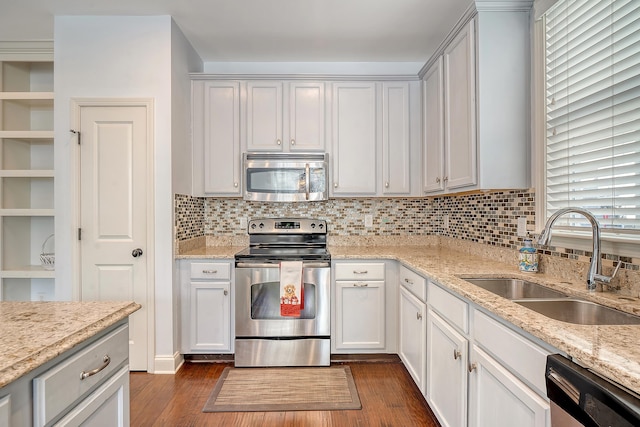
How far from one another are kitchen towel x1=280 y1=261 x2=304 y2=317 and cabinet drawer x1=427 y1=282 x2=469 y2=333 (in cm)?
97

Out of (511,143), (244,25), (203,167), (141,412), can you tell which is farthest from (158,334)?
(511,143)

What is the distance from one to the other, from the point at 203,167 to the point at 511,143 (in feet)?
7.64

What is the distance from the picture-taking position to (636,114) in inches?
55.5

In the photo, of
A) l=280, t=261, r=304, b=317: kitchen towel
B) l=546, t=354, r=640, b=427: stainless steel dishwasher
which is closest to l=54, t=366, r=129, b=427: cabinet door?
l=546, t=354, r=640, b=427: stainless steel dishwasher

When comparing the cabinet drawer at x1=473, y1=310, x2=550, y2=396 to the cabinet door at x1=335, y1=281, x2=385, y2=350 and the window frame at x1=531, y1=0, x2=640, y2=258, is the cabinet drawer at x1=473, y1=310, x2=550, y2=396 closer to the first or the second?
the window frame at x1=531, y1=0, x2=640, y2=258

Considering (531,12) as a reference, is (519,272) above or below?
below

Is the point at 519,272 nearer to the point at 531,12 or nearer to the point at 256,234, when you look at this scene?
the point at 531,12

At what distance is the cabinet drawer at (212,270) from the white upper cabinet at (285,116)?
102 centimetres

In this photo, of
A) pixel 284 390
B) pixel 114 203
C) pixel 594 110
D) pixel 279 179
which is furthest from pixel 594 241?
pixel 114 203

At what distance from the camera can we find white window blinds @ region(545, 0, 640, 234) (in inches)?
56.4

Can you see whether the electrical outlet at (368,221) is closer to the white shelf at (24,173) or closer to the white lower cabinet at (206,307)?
the white lower cabinet at (206,307)

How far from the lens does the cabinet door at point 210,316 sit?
2734 millimetres

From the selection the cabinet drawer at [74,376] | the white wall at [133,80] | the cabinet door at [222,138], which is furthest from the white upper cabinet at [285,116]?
the cabinet drawer at [74,376]

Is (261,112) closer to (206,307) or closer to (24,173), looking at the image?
(206,307)
